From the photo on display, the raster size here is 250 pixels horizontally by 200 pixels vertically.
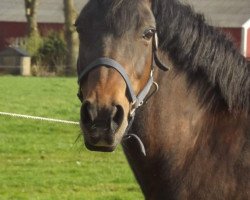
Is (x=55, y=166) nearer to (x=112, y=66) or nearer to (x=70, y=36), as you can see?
(x=112, y=66)

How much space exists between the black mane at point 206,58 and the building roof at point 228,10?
142 ft

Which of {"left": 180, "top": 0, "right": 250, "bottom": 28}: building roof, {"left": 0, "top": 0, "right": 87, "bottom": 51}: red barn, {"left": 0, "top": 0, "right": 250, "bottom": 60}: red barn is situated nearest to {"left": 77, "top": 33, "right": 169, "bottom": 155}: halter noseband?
{"left": 0, "top": 0, "right": 250, "bottom": 60}: red barn

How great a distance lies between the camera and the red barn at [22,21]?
51531mm

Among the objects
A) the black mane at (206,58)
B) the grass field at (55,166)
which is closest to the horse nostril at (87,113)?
the black mane at (206,58)

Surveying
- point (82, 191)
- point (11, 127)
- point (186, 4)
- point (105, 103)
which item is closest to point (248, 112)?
point (186, 4)

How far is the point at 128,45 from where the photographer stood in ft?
13.6

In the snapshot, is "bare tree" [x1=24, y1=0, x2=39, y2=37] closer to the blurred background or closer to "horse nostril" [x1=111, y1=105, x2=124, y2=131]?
the blurred background

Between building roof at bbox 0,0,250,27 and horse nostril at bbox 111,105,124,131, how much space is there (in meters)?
43.5

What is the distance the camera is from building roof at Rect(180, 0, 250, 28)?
48.0 meters

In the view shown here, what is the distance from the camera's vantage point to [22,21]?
5281cm

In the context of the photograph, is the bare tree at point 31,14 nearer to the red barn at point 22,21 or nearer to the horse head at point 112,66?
the red barn at point 22,21

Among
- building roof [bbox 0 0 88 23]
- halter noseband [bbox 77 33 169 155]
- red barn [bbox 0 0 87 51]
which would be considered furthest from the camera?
building roof [bbox 0 0 88 23]

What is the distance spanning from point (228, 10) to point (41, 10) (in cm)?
1341

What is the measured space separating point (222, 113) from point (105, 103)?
3.03 feet
